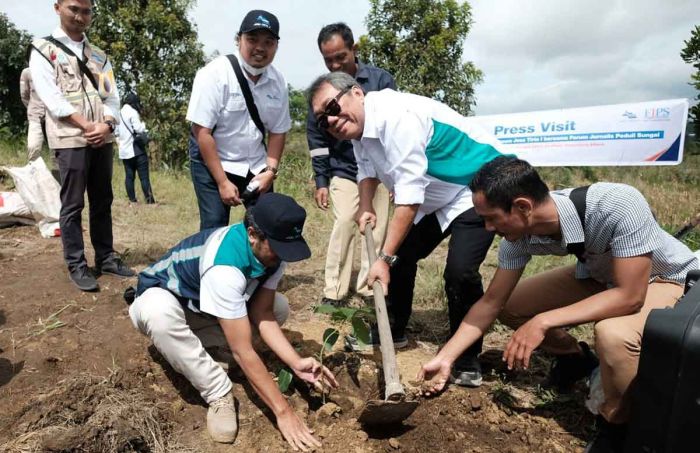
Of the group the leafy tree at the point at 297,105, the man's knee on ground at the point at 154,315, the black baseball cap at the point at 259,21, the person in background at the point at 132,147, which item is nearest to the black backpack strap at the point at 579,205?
the man's knee on ground at the point at 154,315

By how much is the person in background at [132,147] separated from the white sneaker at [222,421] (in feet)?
20.0

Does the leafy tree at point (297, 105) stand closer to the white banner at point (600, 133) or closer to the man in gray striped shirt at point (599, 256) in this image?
the white banner at point (600, 133)

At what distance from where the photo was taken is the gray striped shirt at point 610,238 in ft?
6.79

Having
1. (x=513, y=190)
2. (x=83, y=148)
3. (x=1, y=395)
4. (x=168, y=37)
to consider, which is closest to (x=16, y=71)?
(x=168, y=37)

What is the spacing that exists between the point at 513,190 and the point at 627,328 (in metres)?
0.72

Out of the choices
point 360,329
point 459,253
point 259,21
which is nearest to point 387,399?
point 360,329

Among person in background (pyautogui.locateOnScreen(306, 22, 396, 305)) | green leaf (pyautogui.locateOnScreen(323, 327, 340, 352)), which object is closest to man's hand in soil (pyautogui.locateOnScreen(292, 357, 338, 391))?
green leaf (pyautogui.locateOnScreen(323, 327, 340, 352))

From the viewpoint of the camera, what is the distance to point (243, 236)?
93.8 inches

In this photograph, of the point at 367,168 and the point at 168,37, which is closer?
the point at 367,168

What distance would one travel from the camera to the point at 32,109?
4.75 m

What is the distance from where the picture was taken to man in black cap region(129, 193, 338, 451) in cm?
225

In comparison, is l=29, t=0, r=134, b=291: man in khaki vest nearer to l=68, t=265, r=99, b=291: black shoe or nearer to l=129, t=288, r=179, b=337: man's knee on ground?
l=68, t=265, r=99, b=291: black shoe

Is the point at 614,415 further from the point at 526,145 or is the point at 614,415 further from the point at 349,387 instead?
the point at 526,145

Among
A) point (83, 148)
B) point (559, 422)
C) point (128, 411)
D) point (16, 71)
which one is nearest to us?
point (128, 411)
